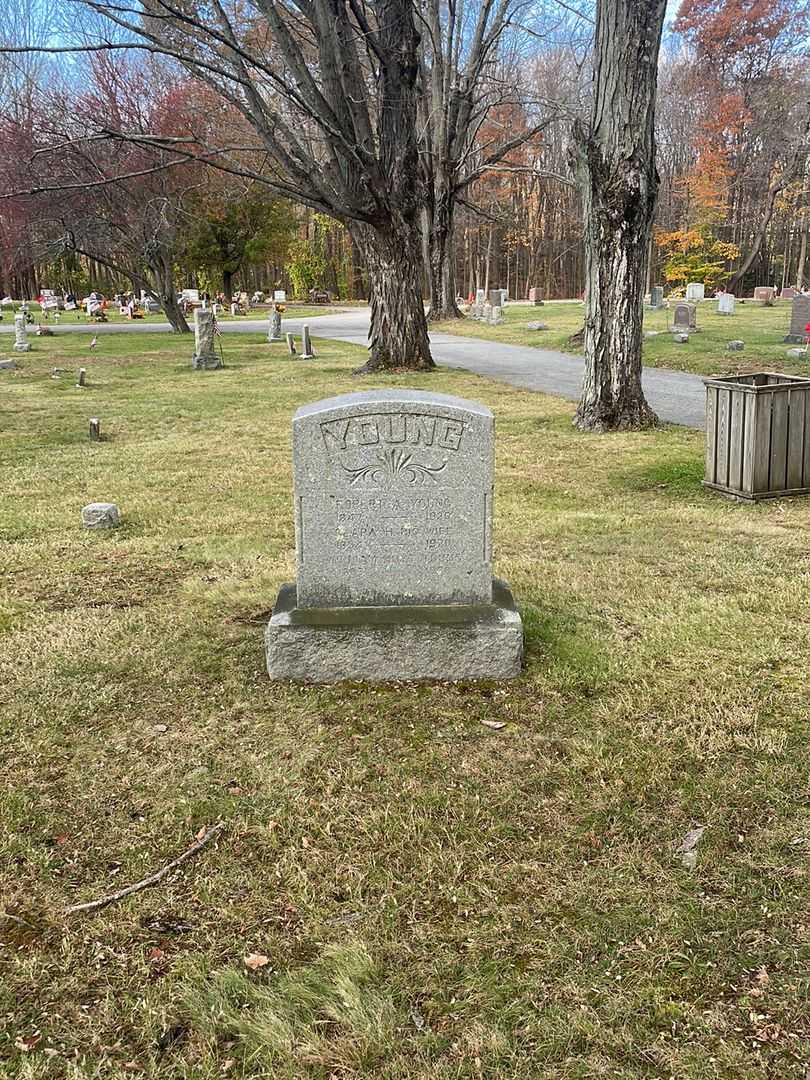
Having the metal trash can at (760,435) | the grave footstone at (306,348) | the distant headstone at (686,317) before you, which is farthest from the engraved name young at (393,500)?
the distant headstone at (686,317)

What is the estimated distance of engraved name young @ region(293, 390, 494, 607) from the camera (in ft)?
14.3

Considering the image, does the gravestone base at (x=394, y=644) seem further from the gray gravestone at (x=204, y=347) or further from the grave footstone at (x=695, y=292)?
the grave footstone at (x=695, y=292)

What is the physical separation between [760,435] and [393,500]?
4.50 m

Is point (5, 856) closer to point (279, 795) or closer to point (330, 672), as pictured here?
point (279, 795)

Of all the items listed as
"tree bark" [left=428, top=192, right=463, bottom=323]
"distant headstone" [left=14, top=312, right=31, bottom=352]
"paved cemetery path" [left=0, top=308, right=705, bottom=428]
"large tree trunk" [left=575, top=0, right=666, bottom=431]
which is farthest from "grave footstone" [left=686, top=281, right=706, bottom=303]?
"large tree trunk" [left=575, top=0, right=666, bottom=431]

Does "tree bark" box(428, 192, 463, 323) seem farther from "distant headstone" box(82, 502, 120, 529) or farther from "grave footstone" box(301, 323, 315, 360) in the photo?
"distant headstone" box(82, 502, 120, 529)

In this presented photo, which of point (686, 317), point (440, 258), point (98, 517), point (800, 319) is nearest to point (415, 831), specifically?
point (98, 517)

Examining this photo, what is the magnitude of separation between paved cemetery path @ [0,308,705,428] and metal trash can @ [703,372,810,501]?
164 inches

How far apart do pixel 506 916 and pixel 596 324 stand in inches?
373

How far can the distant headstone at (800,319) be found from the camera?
73.7 ft

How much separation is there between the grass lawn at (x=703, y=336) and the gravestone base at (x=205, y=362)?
953 cm

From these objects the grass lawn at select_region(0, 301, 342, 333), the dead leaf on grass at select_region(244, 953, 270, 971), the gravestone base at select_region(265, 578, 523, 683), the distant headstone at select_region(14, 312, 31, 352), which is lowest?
the dead leaf on grass at select_region(244, 953, 270, 971)

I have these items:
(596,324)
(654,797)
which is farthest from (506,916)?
(596,324)

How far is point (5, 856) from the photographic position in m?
3.21
